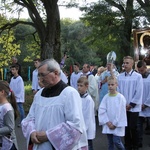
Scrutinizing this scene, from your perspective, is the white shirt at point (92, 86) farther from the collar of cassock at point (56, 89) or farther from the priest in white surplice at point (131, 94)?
the collar of cassock at point (56, 89)

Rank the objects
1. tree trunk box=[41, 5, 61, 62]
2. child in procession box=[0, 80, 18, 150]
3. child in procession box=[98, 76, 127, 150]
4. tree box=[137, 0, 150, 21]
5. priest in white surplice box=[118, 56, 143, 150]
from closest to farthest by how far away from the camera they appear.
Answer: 1. child in procession box=[0, 80, 18, 150]
2. child in procession box=[98, 76, 127, 150]
3. priest in white surplice box=[118, 56, 143, 150]
4. tree box=[137, 0, 150, 21]
5. tree trunk box=[41, 5, 61, 62]

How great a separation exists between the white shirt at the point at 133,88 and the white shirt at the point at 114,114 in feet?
2.50

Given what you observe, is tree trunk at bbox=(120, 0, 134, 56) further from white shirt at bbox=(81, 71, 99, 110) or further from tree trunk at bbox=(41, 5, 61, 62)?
white shirt at bbox=(81, 71, 99, 110)

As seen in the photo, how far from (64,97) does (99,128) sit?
6565 millimetres

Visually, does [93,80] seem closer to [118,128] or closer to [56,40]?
[118,128]

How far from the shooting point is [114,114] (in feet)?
19.9

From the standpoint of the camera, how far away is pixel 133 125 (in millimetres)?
6801

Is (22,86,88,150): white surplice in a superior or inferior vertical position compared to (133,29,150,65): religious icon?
inferior

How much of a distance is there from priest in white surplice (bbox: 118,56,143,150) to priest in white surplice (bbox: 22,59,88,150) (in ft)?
11.2

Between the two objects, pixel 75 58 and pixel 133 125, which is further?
pixel 75 58

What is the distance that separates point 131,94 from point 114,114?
98 cm

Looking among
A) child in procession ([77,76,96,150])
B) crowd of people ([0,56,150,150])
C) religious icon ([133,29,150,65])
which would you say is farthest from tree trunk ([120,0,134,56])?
child in procession ([77,76,96,150])

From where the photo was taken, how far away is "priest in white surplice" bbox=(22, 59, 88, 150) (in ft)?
11.0

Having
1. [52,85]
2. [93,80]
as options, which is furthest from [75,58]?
[52,85]
